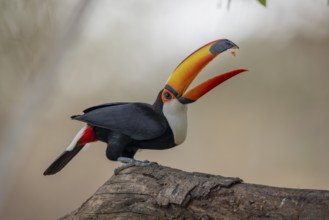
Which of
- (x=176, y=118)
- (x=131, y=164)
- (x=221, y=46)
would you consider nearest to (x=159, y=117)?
(x=176, y=118)

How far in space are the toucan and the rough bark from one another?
0.43 ft

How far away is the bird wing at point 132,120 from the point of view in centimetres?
216

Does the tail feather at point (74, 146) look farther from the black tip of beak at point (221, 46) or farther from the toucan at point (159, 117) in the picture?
the black tip of beak at point (221, 46)

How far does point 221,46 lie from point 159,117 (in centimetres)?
32

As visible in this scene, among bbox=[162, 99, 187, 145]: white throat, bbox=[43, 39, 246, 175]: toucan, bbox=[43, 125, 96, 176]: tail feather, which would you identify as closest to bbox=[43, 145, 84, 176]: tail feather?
bbox=[43, 125, 96, 176]: tail feather

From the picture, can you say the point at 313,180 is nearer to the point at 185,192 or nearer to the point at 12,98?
the point at 12,98

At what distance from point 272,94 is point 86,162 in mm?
1431

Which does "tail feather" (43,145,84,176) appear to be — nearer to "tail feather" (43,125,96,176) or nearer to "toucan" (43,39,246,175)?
"tail feather" (43,125,96,176)

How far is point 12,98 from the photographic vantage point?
15.0 ft

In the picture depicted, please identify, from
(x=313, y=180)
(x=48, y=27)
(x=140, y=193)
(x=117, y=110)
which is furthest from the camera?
(x=313, y=180)

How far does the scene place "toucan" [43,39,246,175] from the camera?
215cm

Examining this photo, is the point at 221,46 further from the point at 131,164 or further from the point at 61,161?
the point at 61,161

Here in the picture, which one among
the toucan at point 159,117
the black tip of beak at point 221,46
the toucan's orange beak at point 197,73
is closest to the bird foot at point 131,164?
the toucan at point 159,117

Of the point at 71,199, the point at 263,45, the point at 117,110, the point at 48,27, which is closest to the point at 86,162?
the point at 71,199
